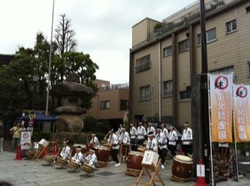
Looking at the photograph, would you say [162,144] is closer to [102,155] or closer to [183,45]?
[102,155]

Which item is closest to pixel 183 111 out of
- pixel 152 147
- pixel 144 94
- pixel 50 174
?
pixel 144 94

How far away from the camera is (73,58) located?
31.5m

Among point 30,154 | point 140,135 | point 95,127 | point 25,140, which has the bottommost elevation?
point 30,154

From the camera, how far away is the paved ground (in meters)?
10.1

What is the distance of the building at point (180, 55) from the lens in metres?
22.0

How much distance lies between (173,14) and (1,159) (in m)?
25.0

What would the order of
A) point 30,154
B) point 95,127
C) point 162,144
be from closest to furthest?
point 162,144, point 30,154, point 95,127

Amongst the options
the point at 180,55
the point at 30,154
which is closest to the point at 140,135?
the point at 30,154

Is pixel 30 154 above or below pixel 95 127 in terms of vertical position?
below

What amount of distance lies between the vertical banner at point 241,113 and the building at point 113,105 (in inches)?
1138

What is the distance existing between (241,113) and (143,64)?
2283cm

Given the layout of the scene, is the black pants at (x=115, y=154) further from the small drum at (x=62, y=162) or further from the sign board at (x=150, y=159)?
the sign board at (x=150, y=159)

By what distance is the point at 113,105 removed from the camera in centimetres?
4219

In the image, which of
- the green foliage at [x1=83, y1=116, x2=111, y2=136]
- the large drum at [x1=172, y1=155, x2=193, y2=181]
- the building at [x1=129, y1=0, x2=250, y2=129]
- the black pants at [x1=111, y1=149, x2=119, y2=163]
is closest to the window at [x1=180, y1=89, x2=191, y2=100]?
the building at [x1=129, y1=0, x2=250, y2=129]
